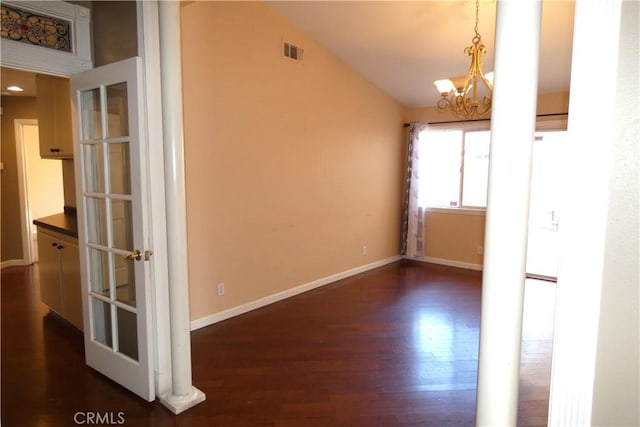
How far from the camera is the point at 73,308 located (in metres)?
3.27

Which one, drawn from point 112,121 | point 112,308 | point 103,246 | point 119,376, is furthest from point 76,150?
point 119,376

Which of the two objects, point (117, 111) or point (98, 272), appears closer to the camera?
point (117, 111)

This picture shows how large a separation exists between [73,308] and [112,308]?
1.15 meters

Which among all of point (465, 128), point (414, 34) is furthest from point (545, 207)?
point (414, 34)

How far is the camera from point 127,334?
2457 mm

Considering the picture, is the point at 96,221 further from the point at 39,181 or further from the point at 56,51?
the point at 39,181

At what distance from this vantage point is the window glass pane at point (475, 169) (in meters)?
5.75

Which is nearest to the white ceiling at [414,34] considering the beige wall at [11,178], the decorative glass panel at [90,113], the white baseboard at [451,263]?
the decorative glass panel at [90,113]

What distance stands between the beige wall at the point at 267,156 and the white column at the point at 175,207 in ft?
3.58

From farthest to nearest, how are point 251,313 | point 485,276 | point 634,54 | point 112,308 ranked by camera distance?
point 251,313
point 112,308
point 485,276
point 634,54

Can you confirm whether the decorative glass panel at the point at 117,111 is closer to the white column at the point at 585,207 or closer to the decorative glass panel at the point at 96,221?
the decorative glass panel at the point at 96,221

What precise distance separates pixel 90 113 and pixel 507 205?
2527mm

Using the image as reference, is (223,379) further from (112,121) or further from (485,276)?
(485,276)

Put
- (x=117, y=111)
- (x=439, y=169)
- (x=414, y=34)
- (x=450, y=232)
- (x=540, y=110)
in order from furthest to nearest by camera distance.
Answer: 1. (x=439, y=169)
2. (x=450, y=232)
3. (x=540, y=110)
4. (x=414, y=34)
5. (x=117, y=111)
